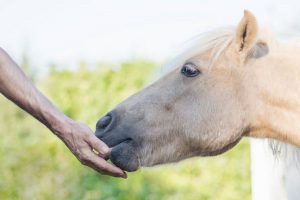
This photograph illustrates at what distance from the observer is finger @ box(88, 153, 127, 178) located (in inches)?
125

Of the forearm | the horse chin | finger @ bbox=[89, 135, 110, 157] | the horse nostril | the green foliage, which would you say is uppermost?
the forearm

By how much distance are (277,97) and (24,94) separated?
1.21 m

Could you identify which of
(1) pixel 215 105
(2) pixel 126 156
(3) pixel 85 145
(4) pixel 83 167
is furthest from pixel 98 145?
(4) pixel 83 167

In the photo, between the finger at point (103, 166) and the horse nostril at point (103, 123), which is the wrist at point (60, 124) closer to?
the finger at point (103, 166)

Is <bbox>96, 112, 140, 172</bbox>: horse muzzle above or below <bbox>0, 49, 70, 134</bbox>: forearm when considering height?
below

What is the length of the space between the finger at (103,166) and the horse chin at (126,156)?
115mm

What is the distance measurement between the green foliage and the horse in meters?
2.40

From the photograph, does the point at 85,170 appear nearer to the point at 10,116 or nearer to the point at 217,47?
the point at 10,116

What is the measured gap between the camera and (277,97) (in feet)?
11.7

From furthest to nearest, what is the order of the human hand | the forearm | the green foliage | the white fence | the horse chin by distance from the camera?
the green foliage → the white fence → the horse chin → the human hand → the forearm

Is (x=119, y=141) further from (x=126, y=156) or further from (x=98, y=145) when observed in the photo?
(x=98, y=145)

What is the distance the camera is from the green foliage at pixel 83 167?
21.3ft

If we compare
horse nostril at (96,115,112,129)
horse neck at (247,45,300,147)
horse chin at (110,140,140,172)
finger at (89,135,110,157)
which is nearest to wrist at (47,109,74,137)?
finger at (89,135,110,157)

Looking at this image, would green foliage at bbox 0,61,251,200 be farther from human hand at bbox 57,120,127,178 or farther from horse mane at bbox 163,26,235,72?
human hand at bbox 57,120,127,178
